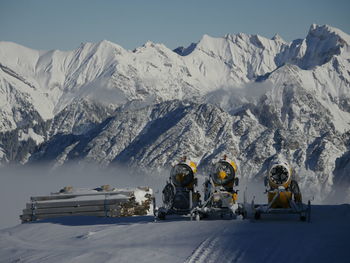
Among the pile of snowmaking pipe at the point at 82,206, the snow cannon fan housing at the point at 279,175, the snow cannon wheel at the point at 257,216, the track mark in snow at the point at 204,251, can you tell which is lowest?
A: the track mark in snow at the point at 204,251

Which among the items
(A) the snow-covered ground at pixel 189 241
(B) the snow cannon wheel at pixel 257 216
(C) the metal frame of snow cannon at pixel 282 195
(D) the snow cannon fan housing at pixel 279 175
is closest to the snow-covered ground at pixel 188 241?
(A) the snow-covered ground at pixel 189 241

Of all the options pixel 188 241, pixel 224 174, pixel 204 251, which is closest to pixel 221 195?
pixel 224 174

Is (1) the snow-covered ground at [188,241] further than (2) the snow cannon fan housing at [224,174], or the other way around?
(2) the snow cannon fan housing at [224,174]

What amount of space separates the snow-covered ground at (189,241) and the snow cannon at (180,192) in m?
1.68

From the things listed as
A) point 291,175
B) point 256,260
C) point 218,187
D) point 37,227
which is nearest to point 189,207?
point 218,187

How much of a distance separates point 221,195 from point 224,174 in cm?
240

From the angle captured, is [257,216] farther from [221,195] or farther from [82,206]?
[82,206]

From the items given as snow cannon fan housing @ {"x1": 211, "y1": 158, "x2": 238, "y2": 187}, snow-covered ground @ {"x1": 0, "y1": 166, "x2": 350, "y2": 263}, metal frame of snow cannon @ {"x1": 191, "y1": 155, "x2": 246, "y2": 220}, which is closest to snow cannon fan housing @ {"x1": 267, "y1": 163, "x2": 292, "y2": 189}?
snow-covered ground @ {"x1": 0, "y1": 166, "x2": 350, "y2": 263}

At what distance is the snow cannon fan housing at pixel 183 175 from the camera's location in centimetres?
4303

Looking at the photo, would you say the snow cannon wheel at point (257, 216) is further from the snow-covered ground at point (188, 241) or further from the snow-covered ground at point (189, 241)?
the snow-covered ground at point (189, 241)

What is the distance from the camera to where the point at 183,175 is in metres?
43.1

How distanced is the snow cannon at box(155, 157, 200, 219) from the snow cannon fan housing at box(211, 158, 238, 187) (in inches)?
53.9

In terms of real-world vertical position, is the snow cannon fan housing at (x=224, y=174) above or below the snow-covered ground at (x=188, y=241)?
above

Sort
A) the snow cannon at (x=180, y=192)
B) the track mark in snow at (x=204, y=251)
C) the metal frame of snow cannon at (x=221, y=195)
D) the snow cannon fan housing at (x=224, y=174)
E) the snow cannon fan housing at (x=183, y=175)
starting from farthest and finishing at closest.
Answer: the snow cannon fan housing at (x=183, y=175)
the snow cannon fan housing at (x=224, y=174)
the snow cannon at (x=180, y=192)
the metal frame of snow cannon at (x=221, y=195)
the track mark in snow at (x=204, y=251)
